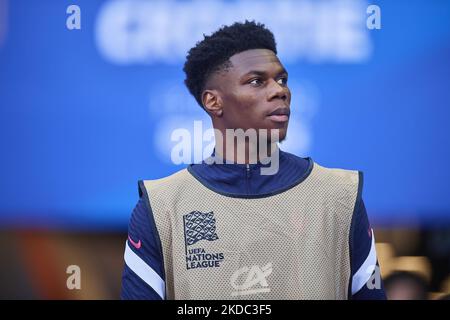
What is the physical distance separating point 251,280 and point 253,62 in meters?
0.63

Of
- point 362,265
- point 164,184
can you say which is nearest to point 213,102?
point 164,184

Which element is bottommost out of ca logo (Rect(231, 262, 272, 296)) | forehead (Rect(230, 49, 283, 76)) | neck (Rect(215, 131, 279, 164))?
ca logo (Rect(231, 262, 272, 296))

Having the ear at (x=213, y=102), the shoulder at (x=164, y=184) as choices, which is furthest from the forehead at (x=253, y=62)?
the shoulder at (x=164, y=184)

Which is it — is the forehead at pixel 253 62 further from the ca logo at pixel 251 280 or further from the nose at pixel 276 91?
the ca logo at pixel 251 280

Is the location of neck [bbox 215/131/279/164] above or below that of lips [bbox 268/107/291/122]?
below

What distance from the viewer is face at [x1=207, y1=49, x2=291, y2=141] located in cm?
174

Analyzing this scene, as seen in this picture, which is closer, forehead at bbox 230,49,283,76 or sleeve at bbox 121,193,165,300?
sleeve at bbox 121,193,165,300

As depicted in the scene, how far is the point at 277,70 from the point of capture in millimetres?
1756

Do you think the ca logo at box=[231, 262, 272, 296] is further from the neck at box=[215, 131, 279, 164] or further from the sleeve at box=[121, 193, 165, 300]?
the neck at box=[215, 131, 279, 164]

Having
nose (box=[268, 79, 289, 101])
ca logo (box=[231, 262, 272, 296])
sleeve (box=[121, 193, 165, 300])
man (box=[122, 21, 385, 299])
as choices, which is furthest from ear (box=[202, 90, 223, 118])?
ca logo (box=[231, 262, 272, 296])

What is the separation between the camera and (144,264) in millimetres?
1622

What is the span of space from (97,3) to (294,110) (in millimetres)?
805

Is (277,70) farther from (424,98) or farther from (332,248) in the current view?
(424,98)

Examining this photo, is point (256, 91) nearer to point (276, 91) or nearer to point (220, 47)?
point (276, 91)
